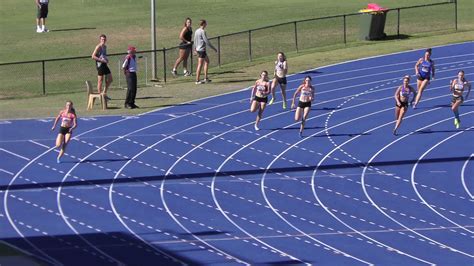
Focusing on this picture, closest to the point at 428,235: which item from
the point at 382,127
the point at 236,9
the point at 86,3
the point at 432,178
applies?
the point at 432,178

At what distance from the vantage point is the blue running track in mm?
26000

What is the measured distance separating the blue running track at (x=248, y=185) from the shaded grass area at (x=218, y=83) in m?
0.83

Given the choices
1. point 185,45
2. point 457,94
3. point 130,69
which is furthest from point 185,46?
point 457,94

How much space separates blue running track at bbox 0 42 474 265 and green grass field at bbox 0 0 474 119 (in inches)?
91.4

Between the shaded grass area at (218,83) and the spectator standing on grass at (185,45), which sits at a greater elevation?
the spectator standing on grass at (185,45)

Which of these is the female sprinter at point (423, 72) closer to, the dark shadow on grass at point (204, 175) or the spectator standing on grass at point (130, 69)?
the dark shadow on grass at point (204, 175)

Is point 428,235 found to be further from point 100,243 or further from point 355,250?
point 100,243

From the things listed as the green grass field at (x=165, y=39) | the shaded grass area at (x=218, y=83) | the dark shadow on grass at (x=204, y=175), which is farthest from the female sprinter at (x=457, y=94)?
the green grass field at (x=165, y=39)

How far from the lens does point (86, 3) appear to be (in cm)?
6141

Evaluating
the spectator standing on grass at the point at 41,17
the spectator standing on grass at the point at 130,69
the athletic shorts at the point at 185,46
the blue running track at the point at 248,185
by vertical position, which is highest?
the spectator standing on grass at the point at 41,17

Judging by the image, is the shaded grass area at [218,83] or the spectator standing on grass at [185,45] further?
the spectator standing on grass at [185,45]

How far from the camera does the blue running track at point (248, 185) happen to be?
26.0 m

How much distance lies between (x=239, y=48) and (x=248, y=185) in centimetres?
1711

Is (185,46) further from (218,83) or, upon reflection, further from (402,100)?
(402,100)
